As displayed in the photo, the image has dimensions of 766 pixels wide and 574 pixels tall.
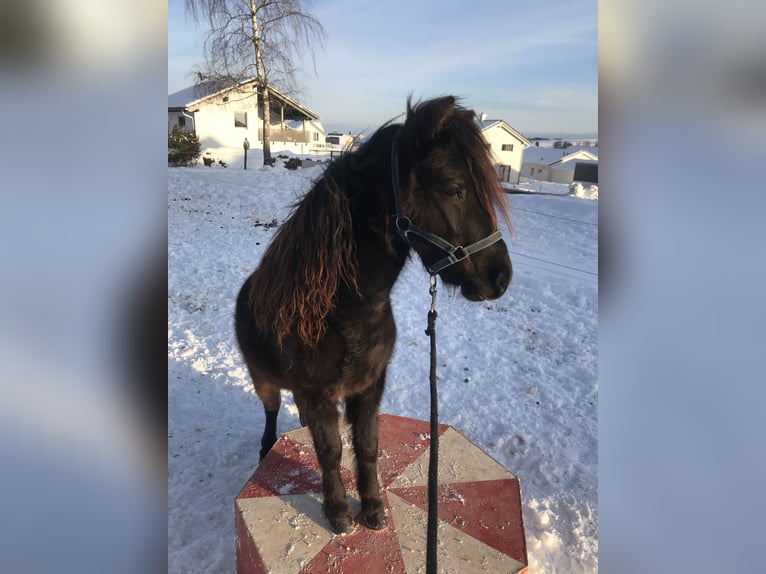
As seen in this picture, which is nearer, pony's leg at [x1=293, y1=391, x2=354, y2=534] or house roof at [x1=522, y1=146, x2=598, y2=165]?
pony's leg at [x1=293, y1=391, x2=354, y2=534]

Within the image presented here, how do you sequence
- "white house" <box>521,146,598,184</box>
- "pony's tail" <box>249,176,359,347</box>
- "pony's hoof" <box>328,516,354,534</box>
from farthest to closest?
"white house" <box>521,146,598,184</box> → "pony's hoof" <box>328,516,354,534</box> → "pony's tail" <box>249,176,359,347</box>

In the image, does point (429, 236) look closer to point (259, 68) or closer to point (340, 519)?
point (340, 519)

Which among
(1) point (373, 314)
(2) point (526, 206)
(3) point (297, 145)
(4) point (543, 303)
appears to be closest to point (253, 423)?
(1) point (373, 314)

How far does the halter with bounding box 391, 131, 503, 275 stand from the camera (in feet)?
5.14

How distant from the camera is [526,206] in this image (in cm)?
1282

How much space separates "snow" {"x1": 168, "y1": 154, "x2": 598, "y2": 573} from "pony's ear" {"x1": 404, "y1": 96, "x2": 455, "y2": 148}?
0.55 meters

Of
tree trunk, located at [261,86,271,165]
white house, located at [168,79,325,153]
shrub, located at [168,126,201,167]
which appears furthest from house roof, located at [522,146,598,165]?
shrub, located at [168,126,201,167]

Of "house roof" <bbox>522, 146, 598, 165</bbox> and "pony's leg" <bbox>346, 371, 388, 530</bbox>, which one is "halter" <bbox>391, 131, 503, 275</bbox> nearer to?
"pony's leg" <bbox>346, 371, 388, 530</bbox>

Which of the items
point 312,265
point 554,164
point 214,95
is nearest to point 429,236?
point 312,265

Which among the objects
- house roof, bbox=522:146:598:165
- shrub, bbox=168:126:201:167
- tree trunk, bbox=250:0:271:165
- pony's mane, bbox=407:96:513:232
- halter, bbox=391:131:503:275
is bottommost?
halter, bbox=391:131:503:275

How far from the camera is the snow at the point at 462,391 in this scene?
102 inches

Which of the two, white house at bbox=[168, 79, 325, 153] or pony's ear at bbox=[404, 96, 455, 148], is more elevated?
white house at bbox=[168, 79, 325, 153]

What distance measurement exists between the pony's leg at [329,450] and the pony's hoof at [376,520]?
9 centimetres

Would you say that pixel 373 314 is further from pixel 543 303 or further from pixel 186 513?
pixel 543 303
